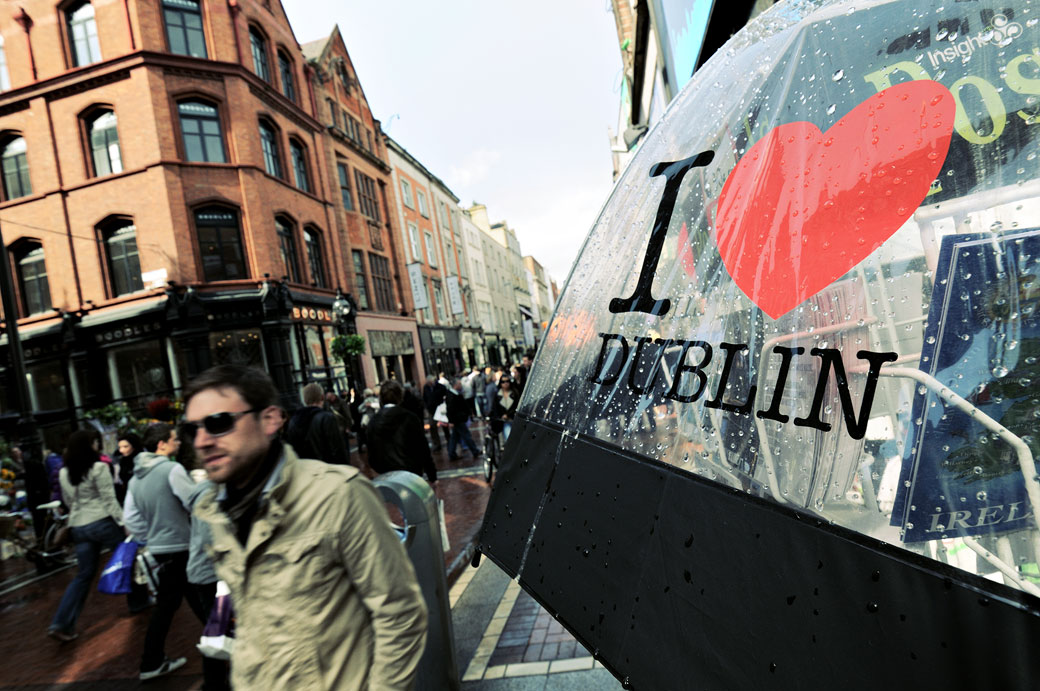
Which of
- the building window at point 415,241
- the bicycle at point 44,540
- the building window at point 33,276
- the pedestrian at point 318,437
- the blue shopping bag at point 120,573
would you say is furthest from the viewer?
the building window at point 415,241

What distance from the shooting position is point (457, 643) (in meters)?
3.88

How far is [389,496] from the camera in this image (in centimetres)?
318

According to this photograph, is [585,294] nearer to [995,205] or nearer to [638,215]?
[638,215]

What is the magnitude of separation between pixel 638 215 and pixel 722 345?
1.39 feet

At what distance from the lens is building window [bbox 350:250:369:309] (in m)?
25.4

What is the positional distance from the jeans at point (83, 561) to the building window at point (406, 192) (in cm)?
2932

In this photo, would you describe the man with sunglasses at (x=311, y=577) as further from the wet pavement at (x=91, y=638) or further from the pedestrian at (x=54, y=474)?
the pedestrian at (x=54, y=474)

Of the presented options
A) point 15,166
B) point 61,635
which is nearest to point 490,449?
point 61,635

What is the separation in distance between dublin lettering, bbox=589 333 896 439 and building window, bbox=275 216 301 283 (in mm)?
20371

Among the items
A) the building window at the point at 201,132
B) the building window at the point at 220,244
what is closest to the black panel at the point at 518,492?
the building window at the point at 220,244

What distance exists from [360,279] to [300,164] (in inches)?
210

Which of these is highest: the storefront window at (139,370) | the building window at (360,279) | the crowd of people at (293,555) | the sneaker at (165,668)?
the building window at (360,279)

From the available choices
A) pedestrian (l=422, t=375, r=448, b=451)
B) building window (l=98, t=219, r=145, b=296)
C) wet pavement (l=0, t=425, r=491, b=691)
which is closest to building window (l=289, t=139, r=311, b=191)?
building window (l=98, t=219, r=145, b=296)

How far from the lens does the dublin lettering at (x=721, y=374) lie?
2.69ft
